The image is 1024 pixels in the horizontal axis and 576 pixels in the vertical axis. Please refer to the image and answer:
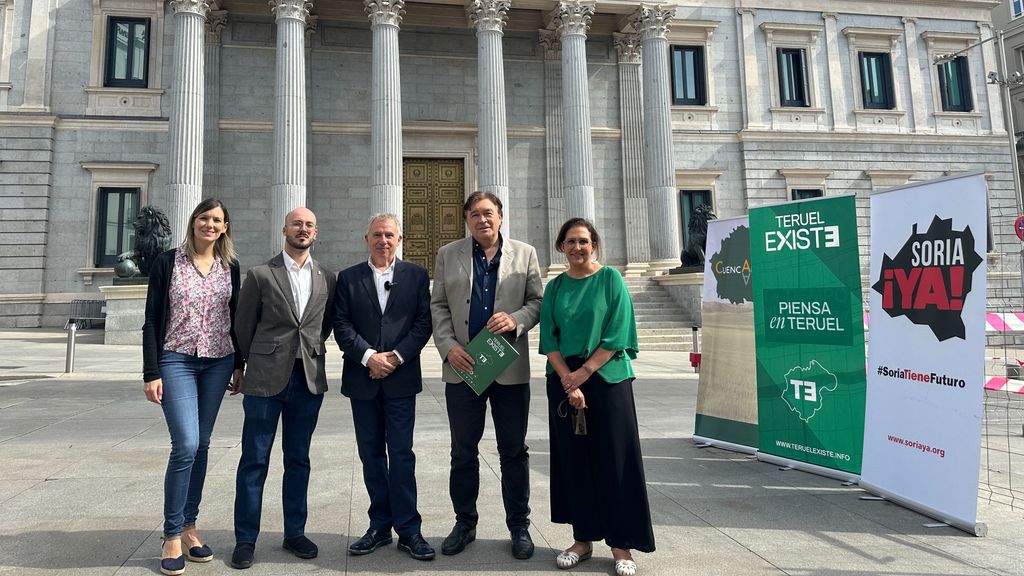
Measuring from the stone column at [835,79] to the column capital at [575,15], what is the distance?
40.2ft

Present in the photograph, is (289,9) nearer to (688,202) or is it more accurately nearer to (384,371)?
(688,202)

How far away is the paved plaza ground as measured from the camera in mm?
3381

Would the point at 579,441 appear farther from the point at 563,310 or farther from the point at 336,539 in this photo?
the point at 336,539

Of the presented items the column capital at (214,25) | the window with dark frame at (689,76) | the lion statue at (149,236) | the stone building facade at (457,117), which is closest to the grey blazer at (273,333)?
the stone building facade at (457,117)

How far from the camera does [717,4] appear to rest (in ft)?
84.8

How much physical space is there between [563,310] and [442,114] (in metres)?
21.7

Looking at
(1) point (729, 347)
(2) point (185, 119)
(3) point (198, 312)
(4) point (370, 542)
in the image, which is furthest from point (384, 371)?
(2) point (185, 119)

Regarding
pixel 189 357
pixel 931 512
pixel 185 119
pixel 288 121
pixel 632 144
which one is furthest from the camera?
pixel 632 144

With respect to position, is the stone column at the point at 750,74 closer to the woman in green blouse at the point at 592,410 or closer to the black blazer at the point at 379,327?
the woman in green blouse at the point at 592,410

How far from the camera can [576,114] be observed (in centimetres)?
2069

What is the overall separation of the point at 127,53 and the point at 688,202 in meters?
22.9

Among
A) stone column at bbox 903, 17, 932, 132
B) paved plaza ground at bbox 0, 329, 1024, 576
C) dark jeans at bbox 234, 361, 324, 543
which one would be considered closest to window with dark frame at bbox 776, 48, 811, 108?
stone column at bbox 903, 17, 932, 132

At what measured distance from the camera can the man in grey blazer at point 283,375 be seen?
350cm

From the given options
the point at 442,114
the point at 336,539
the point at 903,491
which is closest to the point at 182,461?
the point at 336,539
